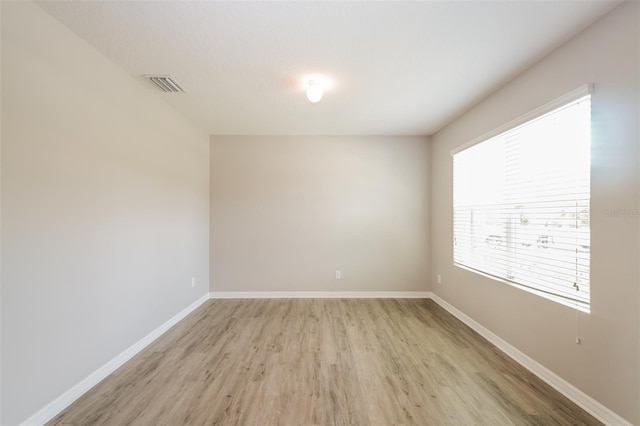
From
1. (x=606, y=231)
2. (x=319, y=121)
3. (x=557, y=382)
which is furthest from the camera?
(x=319, y=121)

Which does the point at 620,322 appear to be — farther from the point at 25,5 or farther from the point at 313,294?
the point at 25,5

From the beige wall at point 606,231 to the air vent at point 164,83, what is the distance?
3.33 metres

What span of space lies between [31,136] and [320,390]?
2.62 m

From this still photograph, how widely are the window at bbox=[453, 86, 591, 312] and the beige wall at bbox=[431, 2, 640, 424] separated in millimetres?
91

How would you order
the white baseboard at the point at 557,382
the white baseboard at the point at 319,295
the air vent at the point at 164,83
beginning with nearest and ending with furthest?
the white baseboard at the point at 557,382
the air vent at the point at 164,83
the white baseboard at the point at 319,295

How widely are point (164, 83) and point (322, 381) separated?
10.3 feet

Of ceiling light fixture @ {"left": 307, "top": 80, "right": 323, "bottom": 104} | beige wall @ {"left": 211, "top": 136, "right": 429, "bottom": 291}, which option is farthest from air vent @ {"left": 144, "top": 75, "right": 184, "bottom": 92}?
beige wall @ {"left": 211, "top": 136, "right": 429, "bottom": 291}

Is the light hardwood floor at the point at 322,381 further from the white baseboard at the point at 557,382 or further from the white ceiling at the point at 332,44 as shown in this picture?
the white ceiling at the point at 332,44

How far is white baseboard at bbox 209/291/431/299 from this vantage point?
398 cm

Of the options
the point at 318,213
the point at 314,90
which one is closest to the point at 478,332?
the point at 318,213

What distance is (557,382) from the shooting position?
6.12 feet

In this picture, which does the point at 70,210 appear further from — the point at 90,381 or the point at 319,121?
the point at 319,121

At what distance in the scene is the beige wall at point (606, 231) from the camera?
56.4 inches

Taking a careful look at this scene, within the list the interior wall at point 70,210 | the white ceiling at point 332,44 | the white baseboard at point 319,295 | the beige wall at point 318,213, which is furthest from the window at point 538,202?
the interior wall at point 70,210
